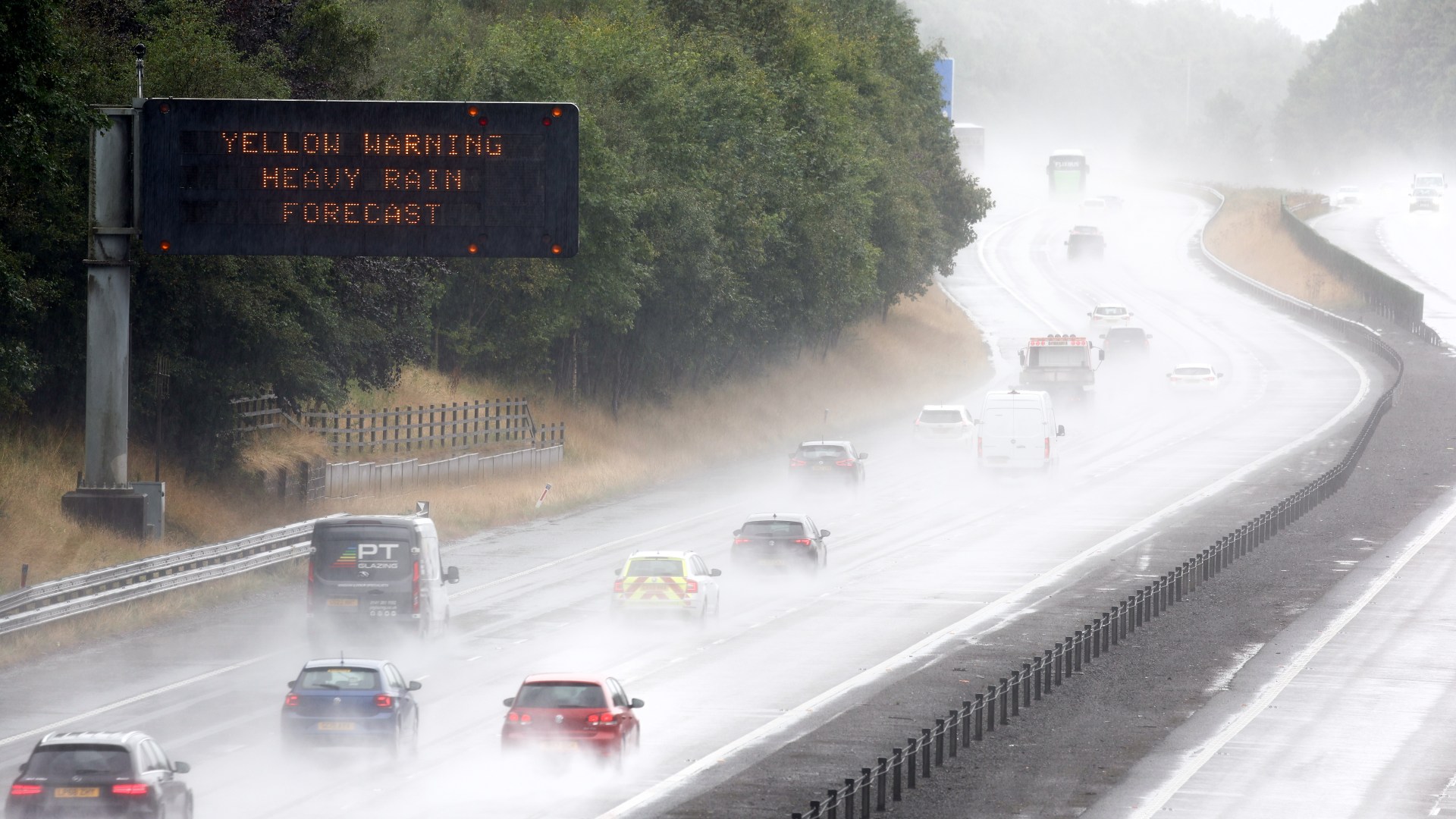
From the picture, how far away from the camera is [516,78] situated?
51.2 m

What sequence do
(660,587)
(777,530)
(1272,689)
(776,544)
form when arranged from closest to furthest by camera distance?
(1272,689)
(660,587)
(776,544)
(777,530)

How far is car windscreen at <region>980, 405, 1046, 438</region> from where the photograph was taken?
5309cm

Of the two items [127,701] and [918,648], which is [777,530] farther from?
[127,701]

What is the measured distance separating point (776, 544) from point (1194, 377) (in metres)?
42.0

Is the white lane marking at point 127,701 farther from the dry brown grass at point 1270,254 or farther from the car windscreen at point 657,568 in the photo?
the dry brown grass at point 1270,254

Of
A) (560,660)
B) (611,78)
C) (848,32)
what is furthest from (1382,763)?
(848,32)

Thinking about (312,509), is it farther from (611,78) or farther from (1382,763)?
(1382,763)

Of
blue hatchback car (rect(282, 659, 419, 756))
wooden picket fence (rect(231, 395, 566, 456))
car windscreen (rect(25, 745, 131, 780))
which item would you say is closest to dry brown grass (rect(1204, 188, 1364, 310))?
wooden picket fence (rect(231, 395, 566, 456))

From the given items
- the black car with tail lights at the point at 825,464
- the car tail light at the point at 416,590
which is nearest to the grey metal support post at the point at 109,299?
the car tail light at the point at 416,590

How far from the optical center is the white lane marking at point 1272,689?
20906mm

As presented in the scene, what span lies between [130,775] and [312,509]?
25.4 metres

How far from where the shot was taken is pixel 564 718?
2056cm

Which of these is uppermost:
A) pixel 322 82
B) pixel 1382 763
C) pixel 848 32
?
pixel 848 32

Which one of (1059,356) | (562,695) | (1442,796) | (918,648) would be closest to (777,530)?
(918,648)
